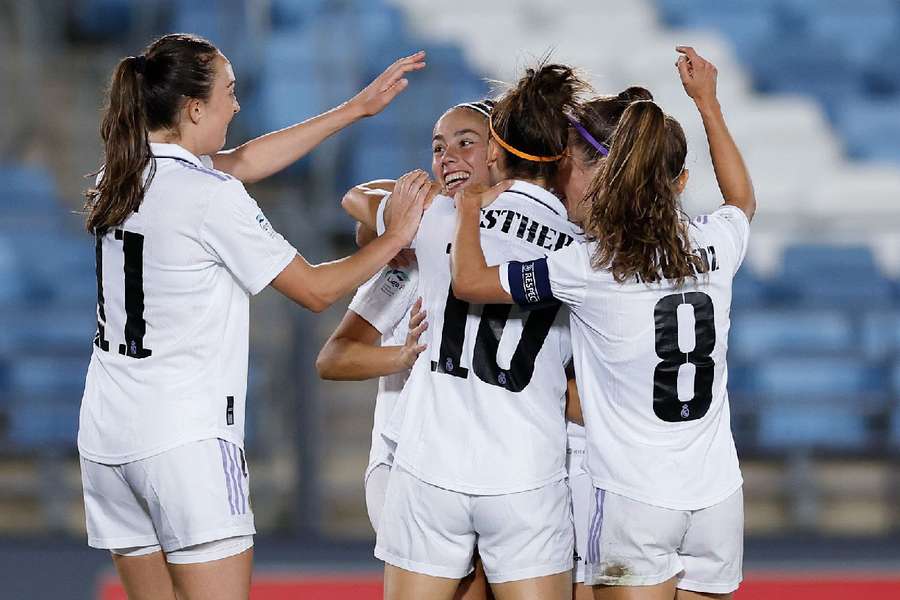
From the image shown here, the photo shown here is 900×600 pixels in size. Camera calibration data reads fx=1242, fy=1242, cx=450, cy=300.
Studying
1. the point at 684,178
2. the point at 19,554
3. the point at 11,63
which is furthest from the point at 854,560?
the point at 11,63

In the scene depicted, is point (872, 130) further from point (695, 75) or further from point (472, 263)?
point (472, 263)

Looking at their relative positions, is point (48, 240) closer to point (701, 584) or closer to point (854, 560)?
point (854, 560)

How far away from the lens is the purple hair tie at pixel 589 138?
2.42 m

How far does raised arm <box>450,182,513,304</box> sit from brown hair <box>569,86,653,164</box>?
0.63 ft

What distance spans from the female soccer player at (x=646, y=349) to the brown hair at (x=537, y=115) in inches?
4.9

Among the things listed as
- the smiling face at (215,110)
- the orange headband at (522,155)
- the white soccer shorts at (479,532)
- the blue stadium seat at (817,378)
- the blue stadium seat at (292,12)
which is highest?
the blue stadium seat at (292,12)

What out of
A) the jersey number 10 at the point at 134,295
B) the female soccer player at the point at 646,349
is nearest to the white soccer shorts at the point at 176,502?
the jersey number 10 at the point at 134,295

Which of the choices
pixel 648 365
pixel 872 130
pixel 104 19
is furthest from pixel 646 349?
pixel 104 19

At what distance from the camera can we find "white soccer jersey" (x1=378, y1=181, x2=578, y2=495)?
7.88 feet

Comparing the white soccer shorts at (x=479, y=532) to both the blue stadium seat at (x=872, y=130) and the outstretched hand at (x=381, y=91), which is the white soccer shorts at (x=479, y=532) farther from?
the blue stadium seat at (x=872, y=130)

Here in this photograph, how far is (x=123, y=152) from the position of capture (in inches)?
91.7

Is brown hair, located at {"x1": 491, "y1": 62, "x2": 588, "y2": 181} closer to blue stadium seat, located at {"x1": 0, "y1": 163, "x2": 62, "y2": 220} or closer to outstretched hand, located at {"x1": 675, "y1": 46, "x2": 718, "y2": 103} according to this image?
outstretched hand, located at {"x1": 675, "y1": 46, "x2": 718, "y2": 103}

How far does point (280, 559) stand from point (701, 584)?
2.84 m

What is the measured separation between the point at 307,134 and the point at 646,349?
914 mm
